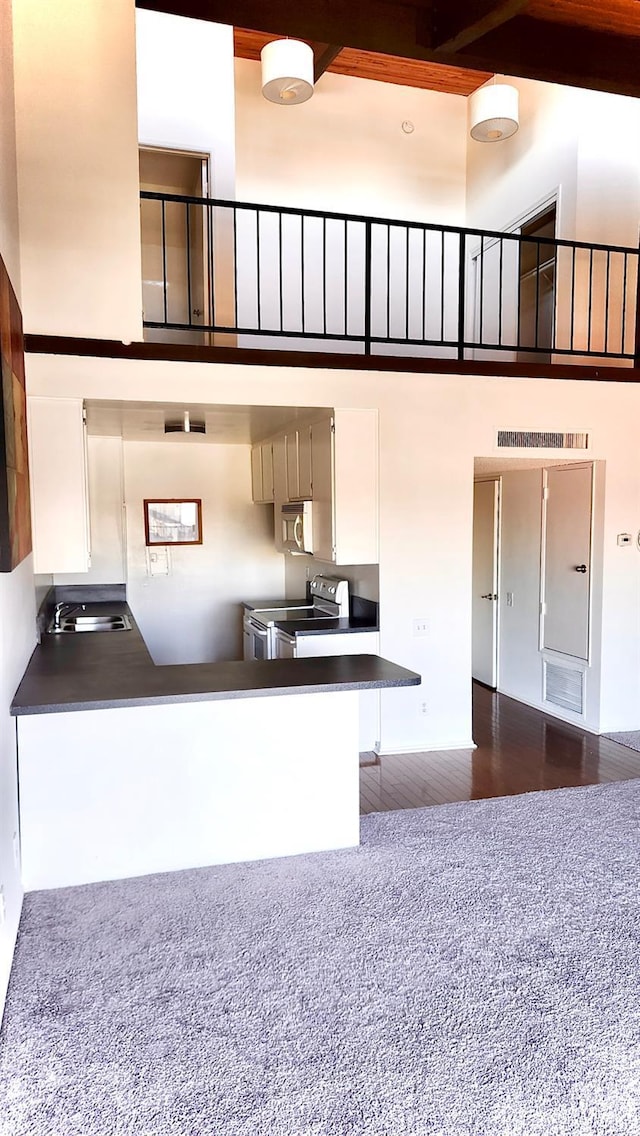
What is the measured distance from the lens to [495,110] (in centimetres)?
521

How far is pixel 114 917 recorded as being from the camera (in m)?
A: 2.93

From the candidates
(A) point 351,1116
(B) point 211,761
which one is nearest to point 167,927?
(B) point 211,761

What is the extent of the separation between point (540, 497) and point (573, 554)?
662 mm

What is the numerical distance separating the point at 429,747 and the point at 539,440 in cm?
231

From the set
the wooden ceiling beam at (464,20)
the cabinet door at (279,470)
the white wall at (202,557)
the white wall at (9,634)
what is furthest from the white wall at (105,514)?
the wooden ceiling beam at (464,20)

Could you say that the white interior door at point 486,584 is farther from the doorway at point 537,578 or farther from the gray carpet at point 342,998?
the gray carpet at point 342,998

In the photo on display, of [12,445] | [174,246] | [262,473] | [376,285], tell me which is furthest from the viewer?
[376,285]

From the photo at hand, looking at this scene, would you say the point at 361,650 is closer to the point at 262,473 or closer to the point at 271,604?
the point at 271,604

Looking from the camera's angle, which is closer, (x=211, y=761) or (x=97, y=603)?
(x=211, y=761)

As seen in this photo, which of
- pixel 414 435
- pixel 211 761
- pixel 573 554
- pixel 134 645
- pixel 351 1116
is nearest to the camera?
pixel 351 1116

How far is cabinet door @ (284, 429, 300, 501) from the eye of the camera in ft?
17.9

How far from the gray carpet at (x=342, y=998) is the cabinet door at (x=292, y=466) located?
9.03 ft

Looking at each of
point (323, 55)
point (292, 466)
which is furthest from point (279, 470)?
point (323, 55)

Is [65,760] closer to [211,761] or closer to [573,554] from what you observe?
[211,761]
